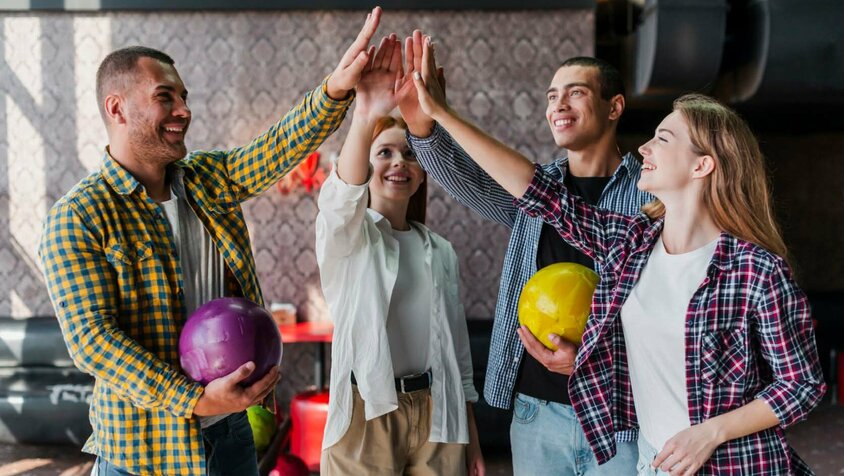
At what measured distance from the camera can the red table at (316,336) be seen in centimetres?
474

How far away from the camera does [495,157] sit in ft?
5.79

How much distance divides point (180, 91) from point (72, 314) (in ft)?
2.07

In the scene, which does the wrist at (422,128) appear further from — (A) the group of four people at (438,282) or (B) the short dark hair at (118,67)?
(B) the short dark hair at (118,67)

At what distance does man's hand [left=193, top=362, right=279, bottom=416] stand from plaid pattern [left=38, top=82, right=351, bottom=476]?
31 mm

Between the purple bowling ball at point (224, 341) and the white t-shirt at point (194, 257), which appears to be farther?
the white t-shirt at point (194, 257)

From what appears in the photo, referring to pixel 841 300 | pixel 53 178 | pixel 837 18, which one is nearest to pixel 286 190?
pixel 53 178

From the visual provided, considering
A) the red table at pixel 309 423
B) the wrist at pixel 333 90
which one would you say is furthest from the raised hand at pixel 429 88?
the red table at pixel 309 423

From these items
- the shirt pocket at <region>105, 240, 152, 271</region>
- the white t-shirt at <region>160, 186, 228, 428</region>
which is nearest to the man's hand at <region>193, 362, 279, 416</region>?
the white t-shirt at <region>160, 186, 228, 428</region>

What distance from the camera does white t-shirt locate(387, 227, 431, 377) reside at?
6.79 feet

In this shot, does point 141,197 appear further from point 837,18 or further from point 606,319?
point 837,18

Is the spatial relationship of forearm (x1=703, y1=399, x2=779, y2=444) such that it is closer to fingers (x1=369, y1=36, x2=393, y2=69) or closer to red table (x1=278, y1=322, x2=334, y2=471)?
fingers (x1=369, y1=36, x2=393, y2=69)

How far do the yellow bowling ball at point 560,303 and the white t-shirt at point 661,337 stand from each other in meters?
0.11

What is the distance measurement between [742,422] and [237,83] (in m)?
4.80

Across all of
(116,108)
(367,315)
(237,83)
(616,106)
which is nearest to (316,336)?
(237,83)
